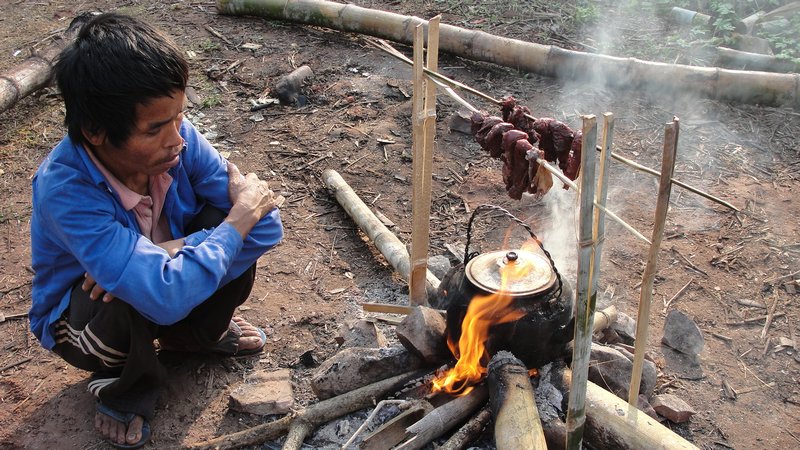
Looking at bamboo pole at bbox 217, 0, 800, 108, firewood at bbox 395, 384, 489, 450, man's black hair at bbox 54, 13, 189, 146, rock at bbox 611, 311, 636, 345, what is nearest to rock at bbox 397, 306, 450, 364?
firewood at bbox 395, 384, 489, 450

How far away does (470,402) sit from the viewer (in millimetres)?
3215

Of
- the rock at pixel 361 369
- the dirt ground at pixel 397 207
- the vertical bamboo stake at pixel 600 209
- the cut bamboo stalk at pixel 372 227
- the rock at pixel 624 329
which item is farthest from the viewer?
the cut bamboo stalk at pixel 372 227

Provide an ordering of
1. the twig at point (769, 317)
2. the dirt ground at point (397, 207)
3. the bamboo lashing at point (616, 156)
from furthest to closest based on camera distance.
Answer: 1. the twig at point (769, 317)
2. the dirt ground at point (397, 207)
3. the bamboo lashing at point (616, 156)

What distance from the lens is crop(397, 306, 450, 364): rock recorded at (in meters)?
3.36

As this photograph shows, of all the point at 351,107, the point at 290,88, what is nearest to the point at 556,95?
the point at 351,107

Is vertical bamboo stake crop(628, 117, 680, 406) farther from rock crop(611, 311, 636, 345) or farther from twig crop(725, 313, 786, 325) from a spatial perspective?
twig crop(725, 313, 786, 325)

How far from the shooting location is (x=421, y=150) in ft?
11.4

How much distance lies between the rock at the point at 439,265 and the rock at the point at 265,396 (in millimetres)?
1247

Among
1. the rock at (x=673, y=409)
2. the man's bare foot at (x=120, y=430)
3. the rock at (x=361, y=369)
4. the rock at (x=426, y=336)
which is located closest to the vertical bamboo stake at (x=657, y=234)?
the rock at (x=673, y=409)

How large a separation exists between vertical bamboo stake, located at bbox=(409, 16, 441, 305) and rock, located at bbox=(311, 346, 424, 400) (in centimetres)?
57

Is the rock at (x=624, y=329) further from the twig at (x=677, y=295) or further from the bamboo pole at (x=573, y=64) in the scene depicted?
the bamboo pole at (x=573, y=64)

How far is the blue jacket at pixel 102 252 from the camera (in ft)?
9.83

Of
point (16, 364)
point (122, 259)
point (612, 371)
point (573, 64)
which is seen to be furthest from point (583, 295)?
point (573, 64)

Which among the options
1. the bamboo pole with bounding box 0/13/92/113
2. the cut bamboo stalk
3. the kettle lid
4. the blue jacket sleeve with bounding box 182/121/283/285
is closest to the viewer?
the kettle lid
